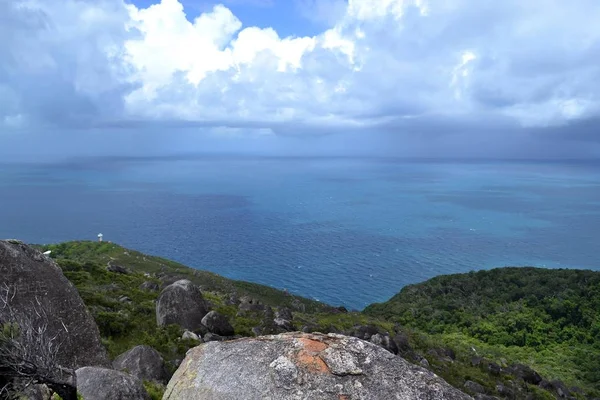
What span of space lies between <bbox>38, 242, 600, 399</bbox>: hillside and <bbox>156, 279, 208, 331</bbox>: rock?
905mm

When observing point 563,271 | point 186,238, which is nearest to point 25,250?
point 563,271

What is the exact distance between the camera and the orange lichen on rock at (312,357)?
21.2 ft

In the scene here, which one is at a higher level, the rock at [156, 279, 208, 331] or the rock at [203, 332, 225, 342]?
the rock at [156, 279, 208, 331]

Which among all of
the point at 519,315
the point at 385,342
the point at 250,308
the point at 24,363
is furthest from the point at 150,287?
the point at 519,315

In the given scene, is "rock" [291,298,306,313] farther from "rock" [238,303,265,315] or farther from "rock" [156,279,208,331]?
"rock" [156,279,208,331]

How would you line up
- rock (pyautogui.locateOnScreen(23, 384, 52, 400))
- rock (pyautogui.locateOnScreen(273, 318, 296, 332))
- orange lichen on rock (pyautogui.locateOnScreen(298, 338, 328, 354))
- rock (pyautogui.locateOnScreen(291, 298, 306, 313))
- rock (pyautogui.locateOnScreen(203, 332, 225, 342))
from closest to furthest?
orange lichen on rock (pyautogui.locateOnScreen(298, 338, 328, 354)) → rock (pyautogui.locateOnScreen(23, 384, 52, 400)) → rock (pyautogui.locateOnScreen(203, 332, 225, 342)) → rock (pyautogui.locateOnScreen(273, 318, 296, 332)) → rock (pyautogui.locateOnScreen(291, 298, 306, 313))

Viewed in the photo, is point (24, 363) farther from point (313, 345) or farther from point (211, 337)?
point (211, 337)

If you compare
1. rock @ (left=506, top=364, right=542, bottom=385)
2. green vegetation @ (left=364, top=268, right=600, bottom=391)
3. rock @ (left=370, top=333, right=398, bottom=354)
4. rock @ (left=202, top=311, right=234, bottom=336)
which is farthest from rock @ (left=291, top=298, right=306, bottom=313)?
rock @ (left=202, top=311, right=234, bottom=336)

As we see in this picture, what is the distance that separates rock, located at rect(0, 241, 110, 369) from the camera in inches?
439

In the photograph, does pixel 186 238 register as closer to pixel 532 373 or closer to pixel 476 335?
pixel 476 335

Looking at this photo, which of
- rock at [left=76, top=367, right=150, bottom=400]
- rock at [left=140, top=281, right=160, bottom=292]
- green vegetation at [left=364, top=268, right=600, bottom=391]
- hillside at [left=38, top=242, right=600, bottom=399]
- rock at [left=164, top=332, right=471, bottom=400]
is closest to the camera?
rock at [left=164, top=332, right=471, bottom=400]

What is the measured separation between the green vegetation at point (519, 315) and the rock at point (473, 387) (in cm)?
2163

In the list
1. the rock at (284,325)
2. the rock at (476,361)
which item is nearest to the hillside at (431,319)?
the rock at (476,361)

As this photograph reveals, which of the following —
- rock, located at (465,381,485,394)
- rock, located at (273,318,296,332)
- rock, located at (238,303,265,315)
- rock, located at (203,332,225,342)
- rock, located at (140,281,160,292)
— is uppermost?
rock, located at (203,332,225,342)
